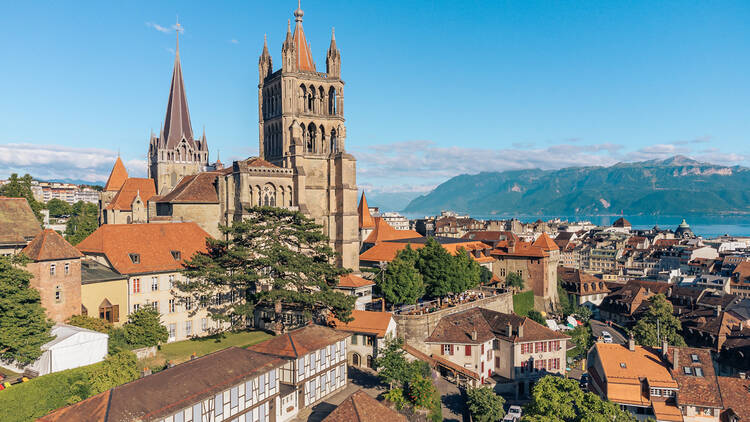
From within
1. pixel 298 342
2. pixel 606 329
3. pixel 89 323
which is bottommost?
pixel 606 329

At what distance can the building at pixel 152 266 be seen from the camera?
4609 centimetres

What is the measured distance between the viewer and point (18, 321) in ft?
112

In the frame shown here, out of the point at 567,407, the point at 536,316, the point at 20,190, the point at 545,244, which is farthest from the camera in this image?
the point at 545,244

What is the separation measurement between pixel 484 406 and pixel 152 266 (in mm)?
32859

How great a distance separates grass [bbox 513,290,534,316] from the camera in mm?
79625

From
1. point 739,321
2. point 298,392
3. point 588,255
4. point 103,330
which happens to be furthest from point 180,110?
point 588,255

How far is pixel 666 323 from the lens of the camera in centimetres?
7625

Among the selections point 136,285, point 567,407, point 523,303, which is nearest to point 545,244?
point 523,303

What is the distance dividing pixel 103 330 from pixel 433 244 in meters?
39.7

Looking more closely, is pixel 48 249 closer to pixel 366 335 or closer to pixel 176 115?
pixel 366 335

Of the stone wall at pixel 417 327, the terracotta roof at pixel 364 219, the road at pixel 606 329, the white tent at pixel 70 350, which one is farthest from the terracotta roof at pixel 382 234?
the white tent at pixel 70 350

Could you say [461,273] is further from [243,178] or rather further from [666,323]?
[666,323]

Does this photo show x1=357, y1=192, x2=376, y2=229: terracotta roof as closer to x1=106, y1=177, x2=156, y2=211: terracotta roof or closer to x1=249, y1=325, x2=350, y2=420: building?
x1=106, y1=177, x2=156, y2=211: terracotta roof

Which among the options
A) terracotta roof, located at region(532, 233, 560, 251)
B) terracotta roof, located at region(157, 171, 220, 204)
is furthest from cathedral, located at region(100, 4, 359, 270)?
terracotta roof, located at region(532, 233, 560, 251)
